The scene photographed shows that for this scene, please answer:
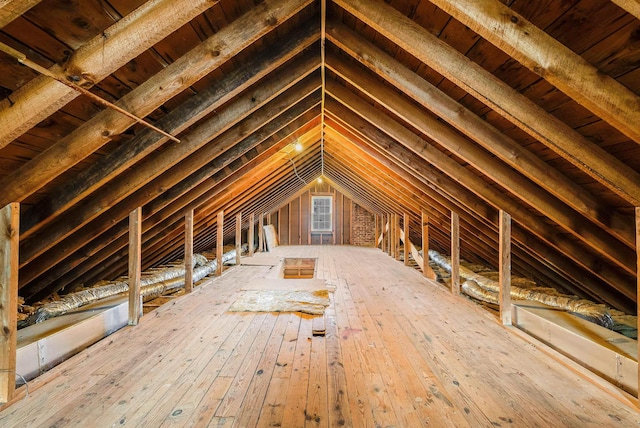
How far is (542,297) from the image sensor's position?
377cm

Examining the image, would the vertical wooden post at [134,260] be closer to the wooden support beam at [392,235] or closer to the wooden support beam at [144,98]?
the wooden support beam at [144,98]

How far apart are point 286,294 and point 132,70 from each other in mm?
3247

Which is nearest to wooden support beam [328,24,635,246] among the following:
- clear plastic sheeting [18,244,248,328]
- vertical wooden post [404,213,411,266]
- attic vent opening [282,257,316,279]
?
clear plastic sheeting [18,244,248,328]

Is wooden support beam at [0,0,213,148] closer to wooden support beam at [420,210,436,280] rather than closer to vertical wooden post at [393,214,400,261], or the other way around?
wooden support beam at [420,210,436,280]

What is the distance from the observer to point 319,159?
7277mm

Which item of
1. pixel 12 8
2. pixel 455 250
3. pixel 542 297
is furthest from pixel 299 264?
pixel 12 8

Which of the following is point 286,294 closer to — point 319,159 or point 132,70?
point 132,70

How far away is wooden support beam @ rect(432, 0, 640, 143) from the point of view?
1.26 meters

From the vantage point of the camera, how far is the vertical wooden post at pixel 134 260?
3.02 m

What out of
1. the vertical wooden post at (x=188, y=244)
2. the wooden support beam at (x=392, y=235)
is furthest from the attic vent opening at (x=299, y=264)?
the vertical wooden post at (x=188, y=244)

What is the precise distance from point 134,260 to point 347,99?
2701mm

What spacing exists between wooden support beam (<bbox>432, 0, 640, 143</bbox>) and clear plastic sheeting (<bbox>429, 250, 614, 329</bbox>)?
2.75 meters

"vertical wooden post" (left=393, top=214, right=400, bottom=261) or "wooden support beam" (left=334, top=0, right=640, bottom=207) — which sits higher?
"wooden support beam" (left=334, top=0, right=640, bottom=207)

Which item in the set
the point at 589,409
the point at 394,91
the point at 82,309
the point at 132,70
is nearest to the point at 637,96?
the point at 394,91
